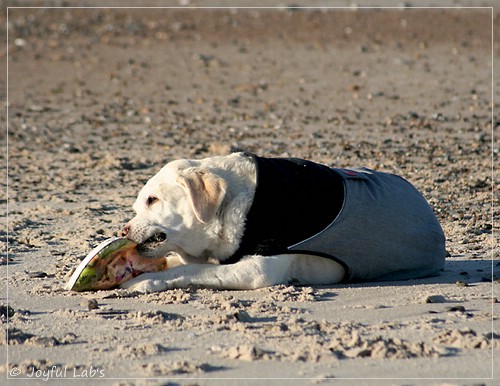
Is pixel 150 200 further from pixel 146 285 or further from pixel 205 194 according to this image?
pixel 146 285

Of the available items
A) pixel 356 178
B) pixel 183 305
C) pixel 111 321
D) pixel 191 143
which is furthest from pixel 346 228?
pixel 191 143

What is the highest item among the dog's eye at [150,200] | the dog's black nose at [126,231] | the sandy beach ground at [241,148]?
the dog's eye at [150,200]

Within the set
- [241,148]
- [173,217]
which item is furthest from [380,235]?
[241,148]

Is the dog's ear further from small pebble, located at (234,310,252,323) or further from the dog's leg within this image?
small pebble, located at (234,310,252,323)

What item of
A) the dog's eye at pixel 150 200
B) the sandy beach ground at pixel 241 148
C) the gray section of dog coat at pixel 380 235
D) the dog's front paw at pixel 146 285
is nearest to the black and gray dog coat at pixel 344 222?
the gray section of dog coat at pixel 380 235

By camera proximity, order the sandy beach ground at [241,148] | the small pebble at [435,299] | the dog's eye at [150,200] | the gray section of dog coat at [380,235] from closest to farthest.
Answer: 1. the sandy beach ground at [241,148]
2. the small pebble at [435,299]
3. the gray section of dog coat at [380,235]
4. the dog's eye at [150,200]

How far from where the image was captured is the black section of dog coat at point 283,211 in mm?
6207

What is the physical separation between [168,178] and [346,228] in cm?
116

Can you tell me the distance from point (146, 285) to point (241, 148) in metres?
5.49

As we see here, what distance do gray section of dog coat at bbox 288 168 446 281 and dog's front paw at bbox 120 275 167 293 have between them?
860mm

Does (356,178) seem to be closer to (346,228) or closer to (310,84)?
(346,228)

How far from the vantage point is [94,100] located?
50.6ft

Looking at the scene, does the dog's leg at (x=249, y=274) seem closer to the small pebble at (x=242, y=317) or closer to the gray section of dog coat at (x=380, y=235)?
the gray section of dog coat at (x=380, y=235)

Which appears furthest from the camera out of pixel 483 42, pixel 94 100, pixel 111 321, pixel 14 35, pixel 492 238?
pixel 14 35
